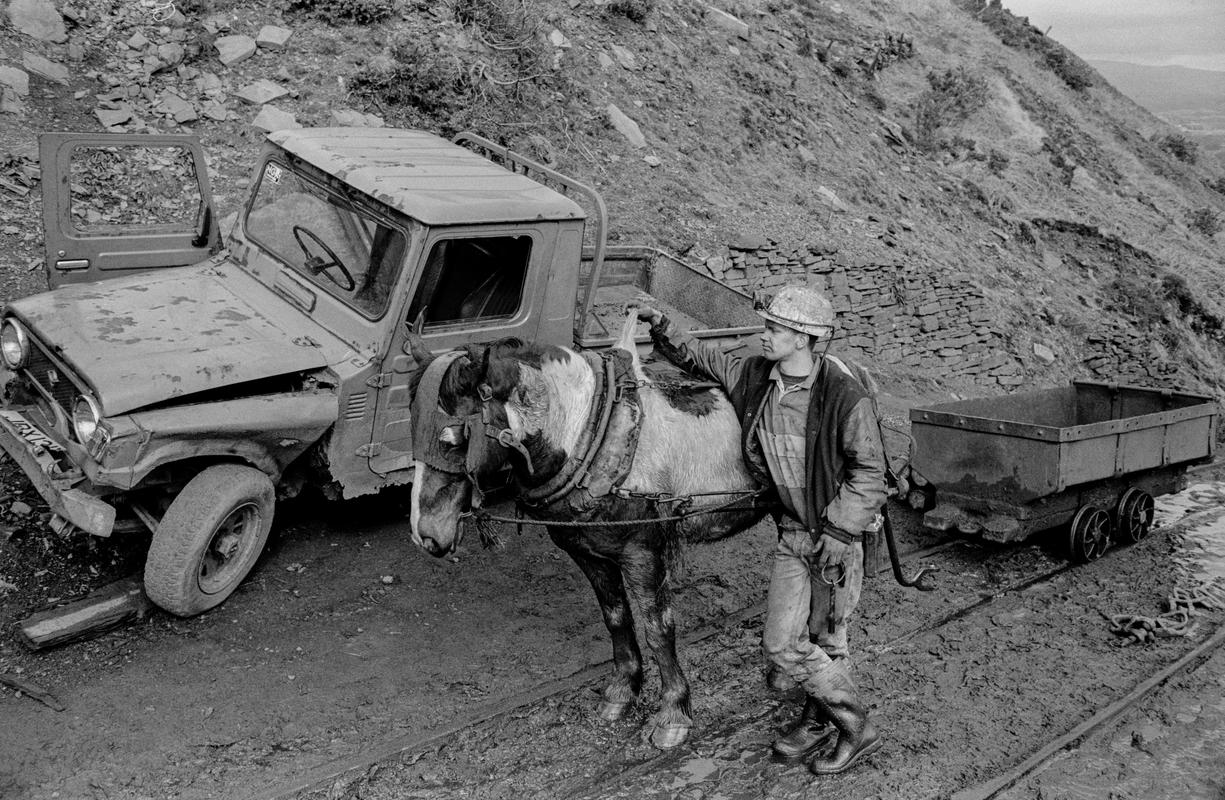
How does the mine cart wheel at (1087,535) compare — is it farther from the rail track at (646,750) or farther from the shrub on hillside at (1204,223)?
the shrub on hillside at (1204,223)

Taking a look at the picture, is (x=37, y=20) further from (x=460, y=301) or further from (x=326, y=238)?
(x=460, y=301)

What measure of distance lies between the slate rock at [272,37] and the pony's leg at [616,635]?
345 inches

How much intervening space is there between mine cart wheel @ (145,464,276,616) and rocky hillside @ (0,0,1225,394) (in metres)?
4.30

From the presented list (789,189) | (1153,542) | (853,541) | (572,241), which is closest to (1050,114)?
(789,189)

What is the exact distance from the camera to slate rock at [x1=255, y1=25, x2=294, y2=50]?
11.2 metres

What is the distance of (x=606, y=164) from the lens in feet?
41.5

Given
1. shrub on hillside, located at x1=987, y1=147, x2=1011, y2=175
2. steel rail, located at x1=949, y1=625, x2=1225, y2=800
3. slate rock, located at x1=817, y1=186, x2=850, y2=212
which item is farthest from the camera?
shrub on hillside, located at x1=987, y1=147, x2=1011, y2=175

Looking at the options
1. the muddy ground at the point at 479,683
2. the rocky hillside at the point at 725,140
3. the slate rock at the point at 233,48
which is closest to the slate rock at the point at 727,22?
the rocky hillside at the point at 725,140

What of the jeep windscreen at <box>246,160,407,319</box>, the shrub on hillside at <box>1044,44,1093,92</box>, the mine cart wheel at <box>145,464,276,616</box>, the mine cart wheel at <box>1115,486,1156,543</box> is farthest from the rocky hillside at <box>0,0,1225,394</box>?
the shrub on hillside at <box>1044,44,1093,92</box>

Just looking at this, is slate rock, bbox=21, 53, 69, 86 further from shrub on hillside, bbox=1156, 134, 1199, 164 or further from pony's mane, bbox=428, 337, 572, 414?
shrub on hillside, bbox=1156, 134, 1199, 164

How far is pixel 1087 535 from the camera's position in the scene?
7250 mm

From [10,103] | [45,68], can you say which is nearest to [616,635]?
[10,103]

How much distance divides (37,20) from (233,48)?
1973mm

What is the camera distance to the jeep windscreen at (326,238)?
5.76 metres
